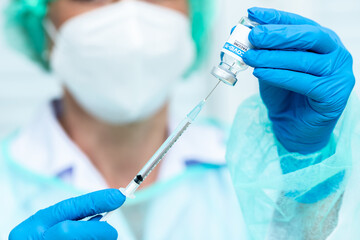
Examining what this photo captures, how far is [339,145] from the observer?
3.07 ft

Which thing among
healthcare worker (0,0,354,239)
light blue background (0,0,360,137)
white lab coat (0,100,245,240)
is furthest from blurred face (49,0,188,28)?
light blue background (0,0,360,137)

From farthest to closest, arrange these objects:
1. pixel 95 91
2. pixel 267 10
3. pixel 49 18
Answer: pixel 49 18 < pixel 95 91 < pixel 267 10

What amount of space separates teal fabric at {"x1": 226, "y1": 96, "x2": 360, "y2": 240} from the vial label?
21 cm

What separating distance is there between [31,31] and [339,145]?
1106 millimetres

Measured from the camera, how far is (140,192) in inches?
57.5

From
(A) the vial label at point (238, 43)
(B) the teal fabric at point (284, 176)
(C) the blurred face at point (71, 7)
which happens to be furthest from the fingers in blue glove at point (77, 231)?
(C) the blurred face at point (71, 7)

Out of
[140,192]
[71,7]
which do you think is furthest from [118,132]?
[71,7]

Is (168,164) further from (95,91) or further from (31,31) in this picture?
(31,31)

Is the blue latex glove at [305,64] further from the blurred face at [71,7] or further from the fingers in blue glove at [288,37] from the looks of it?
the blurred face at [71,7]

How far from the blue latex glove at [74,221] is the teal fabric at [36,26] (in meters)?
0.81

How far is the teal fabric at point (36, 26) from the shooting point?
1.51m

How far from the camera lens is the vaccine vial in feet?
2.78

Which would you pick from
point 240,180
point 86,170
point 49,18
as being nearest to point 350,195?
point 240,180

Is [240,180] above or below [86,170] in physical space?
above
